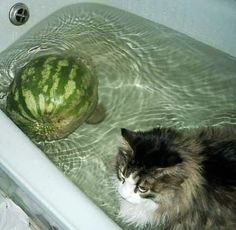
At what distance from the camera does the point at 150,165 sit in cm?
99

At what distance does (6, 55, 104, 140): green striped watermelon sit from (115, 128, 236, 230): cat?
23 centimetres

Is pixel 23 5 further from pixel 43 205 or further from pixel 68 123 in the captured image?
pixel 43 205

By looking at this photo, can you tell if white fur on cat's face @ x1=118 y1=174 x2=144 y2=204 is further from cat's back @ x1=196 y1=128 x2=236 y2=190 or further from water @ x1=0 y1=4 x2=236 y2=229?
water @ x1=0 y1=4 x2=236 y2=229

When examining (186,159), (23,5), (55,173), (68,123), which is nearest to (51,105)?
(68,123)

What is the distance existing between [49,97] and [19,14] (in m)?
0.56

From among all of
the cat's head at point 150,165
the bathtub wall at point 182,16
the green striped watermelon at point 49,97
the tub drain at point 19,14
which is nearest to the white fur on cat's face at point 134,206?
the cat's head at point 150,165

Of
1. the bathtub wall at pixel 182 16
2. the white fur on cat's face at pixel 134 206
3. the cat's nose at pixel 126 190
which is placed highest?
the bathtub wall at pixel 182 16

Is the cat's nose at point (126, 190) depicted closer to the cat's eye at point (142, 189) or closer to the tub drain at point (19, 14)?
the cat's eye at point (142, 189)

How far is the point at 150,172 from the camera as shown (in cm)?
101

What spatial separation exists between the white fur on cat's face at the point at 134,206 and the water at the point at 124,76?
0.13 m

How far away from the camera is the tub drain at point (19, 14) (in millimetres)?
1592

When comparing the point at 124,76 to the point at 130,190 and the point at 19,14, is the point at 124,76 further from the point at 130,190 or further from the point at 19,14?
the point at 130,190

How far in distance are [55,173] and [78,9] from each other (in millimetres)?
991

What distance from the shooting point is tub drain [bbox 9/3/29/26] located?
5.22 ft
